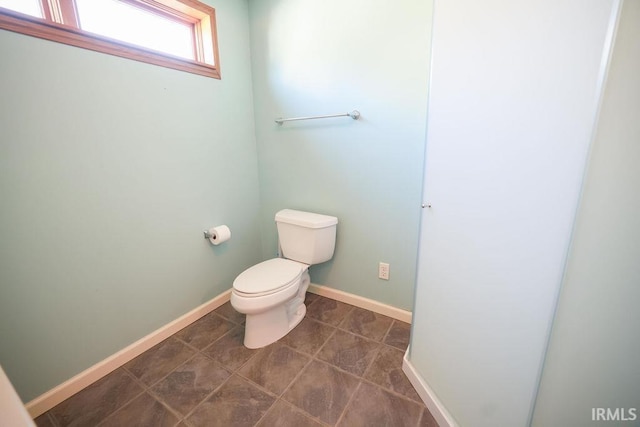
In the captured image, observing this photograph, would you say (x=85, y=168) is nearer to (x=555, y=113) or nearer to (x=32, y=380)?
(x=32, y=380)

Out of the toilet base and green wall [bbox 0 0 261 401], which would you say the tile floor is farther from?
green wall [bbox 0 0 261 401]

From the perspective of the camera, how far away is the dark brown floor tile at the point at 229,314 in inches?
70.1

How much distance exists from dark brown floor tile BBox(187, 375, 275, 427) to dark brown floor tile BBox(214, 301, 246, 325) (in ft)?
1.64

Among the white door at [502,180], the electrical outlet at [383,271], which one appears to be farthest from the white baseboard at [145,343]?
the white door at [502,180]

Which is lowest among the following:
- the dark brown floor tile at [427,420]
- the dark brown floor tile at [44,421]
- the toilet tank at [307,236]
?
the dark brown floor tile at [44,421]

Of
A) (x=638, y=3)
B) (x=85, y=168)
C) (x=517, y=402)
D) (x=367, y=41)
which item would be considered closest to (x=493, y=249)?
(x=517, y=402)

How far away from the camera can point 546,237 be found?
65cm

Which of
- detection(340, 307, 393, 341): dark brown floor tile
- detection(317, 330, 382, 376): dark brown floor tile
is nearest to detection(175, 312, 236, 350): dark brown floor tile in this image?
detection(317, 330, 382, 376): dark brown floor tile

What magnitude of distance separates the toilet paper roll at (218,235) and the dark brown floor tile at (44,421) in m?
1.07

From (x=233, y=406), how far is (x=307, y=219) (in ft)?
3.54

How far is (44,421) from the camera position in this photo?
1124mm

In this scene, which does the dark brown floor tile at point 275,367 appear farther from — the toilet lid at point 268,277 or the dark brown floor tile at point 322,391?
the toilet lid at point 268,277

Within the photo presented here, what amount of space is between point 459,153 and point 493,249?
1.14 ft

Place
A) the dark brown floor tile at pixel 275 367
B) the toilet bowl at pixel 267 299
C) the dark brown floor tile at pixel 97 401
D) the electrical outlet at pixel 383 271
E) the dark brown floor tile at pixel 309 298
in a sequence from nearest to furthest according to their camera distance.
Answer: the dark brown floor tile at pixel 97 401
the dark brown floor tile at pixel 275 367
the toilet bowl at pixel 267 299
the electrical outlet at pixel 383 271
the dark brown floor tile at pixel 309 298
